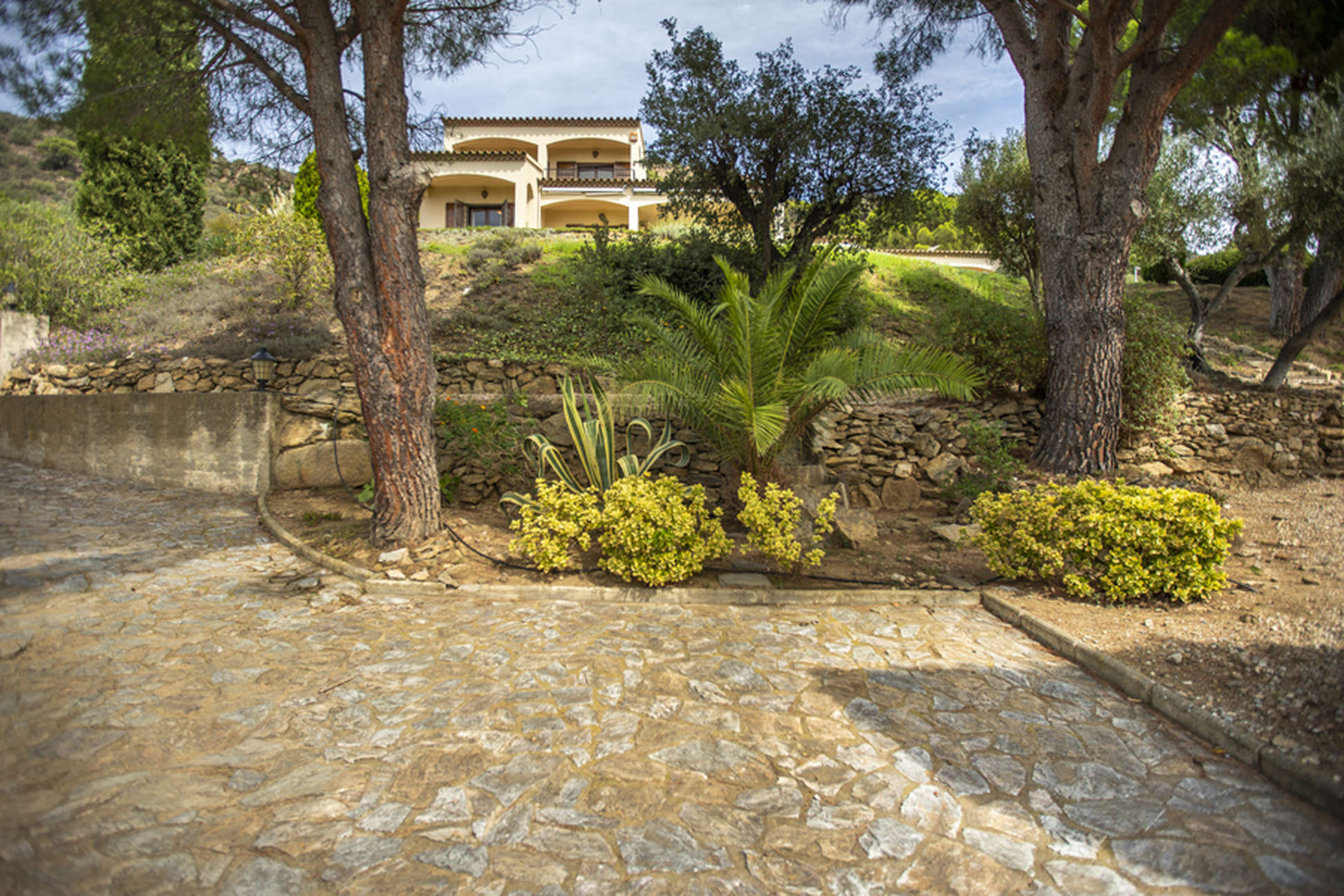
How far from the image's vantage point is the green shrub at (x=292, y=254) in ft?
33.4

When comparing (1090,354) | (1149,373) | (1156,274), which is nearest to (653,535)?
(1090,354)

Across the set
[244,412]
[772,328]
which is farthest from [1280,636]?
[244,412]

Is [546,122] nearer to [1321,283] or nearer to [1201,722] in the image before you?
[1321,283]

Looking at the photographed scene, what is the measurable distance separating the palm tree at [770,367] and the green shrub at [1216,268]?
15266 millimetres

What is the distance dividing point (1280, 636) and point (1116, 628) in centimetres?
77

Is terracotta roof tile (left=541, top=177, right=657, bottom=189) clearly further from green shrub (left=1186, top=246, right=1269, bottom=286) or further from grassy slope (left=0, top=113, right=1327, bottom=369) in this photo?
green shrub (left=1186, top=246, right=1269, bottom=286)

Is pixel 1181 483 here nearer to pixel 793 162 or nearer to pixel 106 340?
pixel 793 162

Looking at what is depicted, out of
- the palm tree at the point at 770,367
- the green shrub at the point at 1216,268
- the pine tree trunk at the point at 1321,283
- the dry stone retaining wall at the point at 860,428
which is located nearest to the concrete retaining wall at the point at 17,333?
the dry stone retaining wall at the point at 860,428

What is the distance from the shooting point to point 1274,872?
85.0 inches

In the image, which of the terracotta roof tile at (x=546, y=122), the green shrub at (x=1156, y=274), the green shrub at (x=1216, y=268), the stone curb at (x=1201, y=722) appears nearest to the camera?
the stone curb at (x=1201, y=722)

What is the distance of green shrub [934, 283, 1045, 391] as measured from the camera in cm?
798

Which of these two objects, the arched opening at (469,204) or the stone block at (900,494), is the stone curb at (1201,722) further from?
the arched opening at (469,204)

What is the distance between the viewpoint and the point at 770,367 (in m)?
5.43

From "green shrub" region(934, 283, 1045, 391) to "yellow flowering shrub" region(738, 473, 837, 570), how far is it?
3876 mm
